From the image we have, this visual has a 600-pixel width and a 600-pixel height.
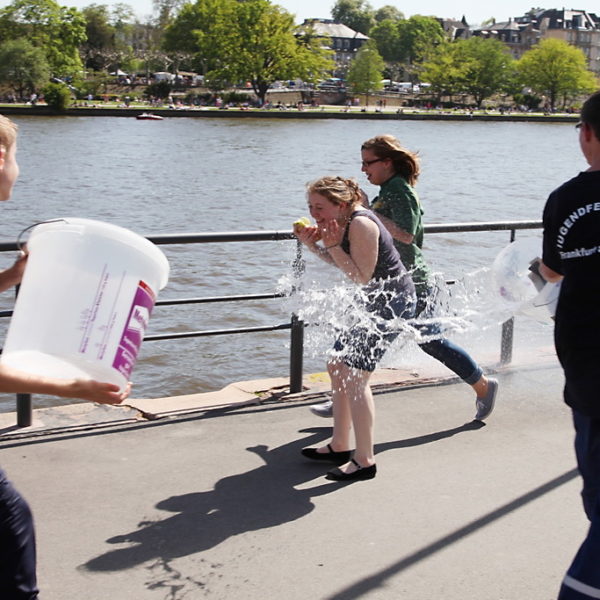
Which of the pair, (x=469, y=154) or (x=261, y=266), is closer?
(x=261, y=266)

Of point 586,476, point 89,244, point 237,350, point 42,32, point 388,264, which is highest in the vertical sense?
point 42,32

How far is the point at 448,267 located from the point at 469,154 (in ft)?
141

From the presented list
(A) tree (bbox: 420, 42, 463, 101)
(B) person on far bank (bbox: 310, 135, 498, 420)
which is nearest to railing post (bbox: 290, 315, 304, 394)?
(B) person on far bank (bbox: 310, 135, 498, 420)

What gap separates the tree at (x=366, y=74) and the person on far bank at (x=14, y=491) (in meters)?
127

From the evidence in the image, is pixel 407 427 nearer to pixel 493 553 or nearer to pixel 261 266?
pixel 493 553

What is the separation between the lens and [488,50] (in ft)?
439

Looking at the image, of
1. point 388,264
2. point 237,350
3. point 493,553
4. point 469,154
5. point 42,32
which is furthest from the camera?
point 42,32

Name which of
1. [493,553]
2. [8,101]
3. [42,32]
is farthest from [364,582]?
[42,32]

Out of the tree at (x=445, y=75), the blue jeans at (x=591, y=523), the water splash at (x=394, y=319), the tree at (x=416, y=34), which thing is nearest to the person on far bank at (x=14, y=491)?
the blue jeans at (x=591, y=523)

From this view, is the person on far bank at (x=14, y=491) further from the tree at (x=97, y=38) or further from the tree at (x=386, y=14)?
the tree at (x=386, y=14)

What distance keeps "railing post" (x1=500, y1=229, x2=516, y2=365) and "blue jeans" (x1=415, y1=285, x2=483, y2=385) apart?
127 cm

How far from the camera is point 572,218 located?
9.00 ft

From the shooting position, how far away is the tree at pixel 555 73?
13388cm

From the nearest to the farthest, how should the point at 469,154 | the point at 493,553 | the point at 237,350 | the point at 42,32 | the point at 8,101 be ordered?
the point at 493,553 → the point at 237,350 → the point at 469,154 → the point at 8,101 → the point at 42,32
